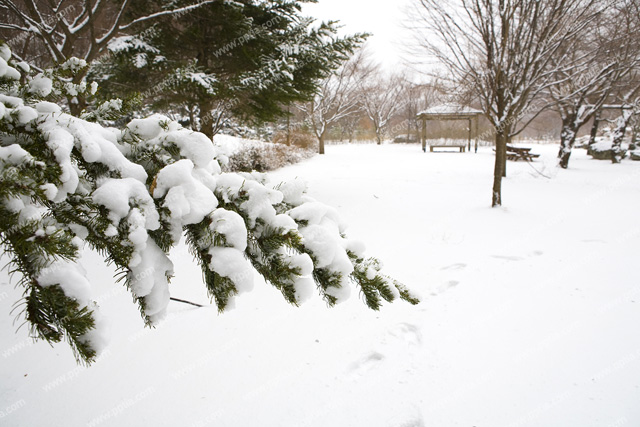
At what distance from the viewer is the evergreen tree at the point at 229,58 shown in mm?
5793

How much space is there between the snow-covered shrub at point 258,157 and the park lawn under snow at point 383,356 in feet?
22.8

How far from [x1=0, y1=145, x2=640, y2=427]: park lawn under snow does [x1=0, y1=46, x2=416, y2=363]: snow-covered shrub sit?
1568 millimetres

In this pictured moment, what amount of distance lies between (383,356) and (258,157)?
10.3m

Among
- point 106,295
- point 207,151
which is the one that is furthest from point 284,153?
point 207,151

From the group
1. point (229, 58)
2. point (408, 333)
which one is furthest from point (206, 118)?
point (408, 333)

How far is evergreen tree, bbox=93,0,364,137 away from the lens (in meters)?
5.79

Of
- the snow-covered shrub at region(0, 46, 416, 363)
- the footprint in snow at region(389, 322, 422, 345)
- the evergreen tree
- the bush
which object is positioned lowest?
the footprint in snow at region(389, 322, 422, 345)

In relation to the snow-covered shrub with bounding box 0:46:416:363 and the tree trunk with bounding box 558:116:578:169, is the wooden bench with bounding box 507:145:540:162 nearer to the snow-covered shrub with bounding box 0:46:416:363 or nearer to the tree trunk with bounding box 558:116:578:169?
the tree trunk with bounding box 558:116:578:169

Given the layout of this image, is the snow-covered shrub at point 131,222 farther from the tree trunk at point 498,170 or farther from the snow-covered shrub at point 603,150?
the snow-covered shrub at point 603,150

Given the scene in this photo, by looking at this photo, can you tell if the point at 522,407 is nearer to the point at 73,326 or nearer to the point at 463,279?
the point at 463,279

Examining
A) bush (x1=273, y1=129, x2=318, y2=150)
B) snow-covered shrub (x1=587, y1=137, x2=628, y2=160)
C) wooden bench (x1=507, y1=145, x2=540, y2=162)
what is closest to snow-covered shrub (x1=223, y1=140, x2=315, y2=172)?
bush (x1=273, y1=129, x2=318, y2=150)

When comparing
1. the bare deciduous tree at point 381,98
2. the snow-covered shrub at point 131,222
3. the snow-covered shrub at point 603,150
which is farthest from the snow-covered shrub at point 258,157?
the bare deciduous tree at point 381,98

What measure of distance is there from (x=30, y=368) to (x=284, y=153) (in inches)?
488

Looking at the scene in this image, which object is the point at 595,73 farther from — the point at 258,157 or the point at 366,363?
the point at 366,363
